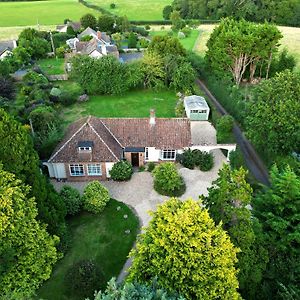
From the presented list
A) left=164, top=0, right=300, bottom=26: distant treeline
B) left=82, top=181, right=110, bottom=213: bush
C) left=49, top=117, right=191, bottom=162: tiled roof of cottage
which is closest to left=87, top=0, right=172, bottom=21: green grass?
left=164, top=0, right=300, bottom=26: distant treeline

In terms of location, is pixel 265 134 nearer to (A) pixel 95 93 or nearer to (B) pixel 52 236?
(B) pixel 52 236

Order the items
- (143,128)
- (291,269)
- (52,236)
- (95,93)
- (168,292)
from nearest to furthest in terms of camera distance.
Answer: (168,292), (291,269), (52,236), (143,128), (95,93)

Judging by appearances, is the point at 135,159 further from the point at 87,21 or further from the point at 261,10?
the point at 261,10

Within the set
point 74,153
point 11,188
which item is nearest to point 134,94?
point 74,153

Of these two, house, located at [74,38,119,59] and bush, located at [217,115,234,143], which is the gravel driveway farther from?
house, located at [74,38,119,59]

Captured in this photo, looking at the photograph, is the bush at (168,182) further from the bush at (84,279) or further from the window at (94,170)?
the bush at (84,279)

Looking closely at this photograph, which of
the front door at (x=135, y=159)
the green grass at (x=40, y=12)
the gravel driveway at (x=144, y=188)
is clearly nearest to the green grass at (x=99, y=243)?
the gravel driveway at (x=144, y=188)
